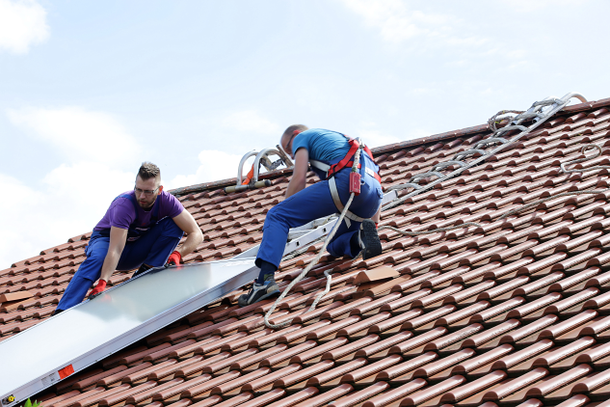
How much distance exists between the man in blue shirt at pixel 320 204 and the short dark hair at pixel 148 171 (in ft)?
2.93

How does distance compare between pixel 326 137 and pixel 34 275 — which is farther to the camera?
pixel 34 275

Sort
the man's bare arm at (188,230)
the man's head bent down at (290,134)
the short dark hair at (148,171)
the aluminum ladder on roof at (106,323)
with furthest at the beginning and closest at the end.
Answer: the man's bare arm at (188,230) < the man's head bent down at (290,134) < the short dark hair at (148,171) < the aluminum ladder on roof at (106,323)

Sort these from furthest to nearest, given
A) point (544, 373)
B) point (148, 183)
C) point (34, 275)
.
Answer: point (34, 275) → point (148, 183) → point (544, 373)

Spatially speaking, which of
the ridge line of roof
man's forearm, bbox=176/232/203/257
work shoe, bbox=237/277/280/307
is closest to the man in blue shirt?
work shoe, bbox=237/277/280/307

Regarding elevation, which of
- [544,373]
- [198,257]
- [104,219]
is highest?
[104,219]

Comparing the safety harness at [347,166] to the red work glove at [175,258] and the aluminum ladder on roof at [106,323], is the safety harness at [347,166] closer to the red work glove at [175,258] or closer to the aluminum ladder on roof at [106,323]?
the aluminum ladder on roof at [106,323]

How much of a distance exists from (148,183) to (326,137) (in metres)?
1.27

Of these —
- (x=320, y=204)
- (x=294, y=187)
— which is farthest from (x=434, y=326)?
(x=294, y=187)

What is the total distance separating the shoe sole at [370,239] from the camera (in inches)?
164

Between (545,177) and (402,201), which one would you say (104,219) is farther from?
(545,177)

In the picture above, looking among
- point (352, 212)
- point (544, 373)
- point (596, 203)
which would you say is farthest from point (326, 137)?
point (544, 373)

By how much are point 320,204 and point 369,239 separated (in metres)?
0.41

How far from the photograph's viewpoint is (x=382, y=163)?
6906mm

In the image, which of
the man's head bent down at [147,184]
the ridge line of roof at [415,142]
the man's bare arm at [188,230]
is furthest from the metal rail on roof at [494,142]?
the man's head bent down at [147,184]
